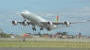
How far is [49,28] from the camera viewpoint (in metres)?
85.2

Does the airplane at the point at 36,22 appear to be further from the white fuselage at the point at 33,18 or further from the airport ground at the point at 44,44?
the airport ground at the point at 44,44

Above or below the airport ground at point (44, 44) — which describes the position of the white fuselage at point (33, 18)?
above

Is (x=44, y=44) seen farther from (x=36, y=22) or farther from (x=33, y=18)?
(x=33, y=18)

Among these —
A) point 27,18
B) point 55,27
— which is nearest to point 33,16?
point 27,18

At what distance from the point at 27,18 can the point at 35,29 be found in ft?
37.1

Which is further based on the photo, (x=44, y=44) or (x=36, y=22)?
(x=36, y=22)

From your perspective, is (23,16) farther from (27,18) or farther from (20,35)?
(20,35)

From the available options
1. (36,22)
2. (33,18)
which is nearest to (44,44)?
(36,22)

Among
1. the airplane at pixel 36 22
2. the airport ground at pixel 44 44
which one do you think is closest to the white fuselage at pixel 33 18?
the airplane at pixel 36 22

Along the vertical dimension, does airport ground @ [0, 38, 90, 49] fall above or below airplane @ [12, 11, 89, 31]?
below

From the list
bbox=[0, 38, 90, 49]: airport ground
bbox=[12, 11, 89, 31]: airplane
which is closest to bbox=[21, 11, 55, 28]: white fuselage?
bbox=[12, 11, 89, 31]: airplane

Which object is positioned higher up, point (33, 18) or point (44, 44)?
point (33, 18)

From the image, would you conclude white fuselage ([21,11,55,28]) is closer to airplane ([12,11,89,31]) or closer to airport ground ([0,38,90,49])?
airplane ([12,11,89,31])

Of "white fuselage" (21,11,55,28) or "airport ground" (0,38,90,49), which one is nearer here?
"airport ground" (0,38,90,49)
